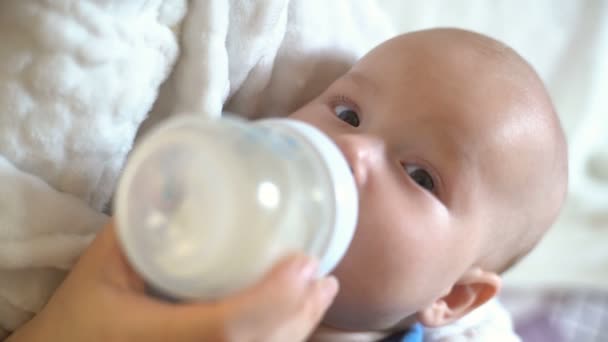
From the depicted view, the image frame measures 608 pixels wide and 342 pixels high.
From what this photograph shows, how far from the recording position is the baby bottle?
0.42m

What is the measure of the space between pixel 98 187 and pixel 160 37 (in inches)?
5.8

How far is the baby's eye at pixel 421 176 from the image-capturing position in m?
0.70

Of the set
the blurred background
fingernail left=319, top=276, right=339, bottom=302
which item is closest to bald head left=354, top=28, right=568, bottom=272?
fingernail left=319, top=276, right=339, bottom=302

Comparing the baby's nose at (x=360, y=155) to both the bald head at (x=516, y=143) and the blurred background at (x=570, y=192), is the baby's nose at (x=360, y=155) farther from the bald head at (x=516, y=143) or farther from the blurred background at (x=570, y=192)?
the blurred background at (x=570, y=192)

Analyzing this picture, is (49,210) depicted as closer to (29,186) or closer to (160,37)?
(29,186)

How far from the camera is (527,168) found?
758mm

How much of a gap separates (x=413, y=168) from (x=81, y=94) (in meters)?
0.32

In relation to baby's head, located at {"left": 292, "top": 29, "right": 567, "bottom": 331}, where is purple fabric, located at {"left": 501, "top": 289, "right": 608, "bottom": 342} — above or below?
below

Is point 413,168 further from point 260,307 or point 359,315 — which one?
point 260,307

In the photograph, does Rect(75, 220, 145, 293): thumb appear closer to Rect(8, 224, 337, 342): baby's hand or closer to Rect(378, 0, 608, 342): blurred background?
Rect(8, 224, 337, 342): baby's hand

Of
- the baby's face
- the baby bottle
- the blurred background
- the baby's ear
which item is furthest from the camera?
the blurred background

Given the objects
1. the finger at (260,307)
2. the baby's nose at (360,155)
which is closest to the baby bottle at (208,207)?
the finger at (260,307)

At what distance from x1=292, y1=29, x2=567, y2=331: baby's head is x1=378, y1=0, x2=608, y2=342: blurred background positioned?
49 centimetres

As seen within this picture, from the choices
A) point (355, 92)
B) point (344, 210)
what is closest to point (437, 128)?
point (355, 92)
